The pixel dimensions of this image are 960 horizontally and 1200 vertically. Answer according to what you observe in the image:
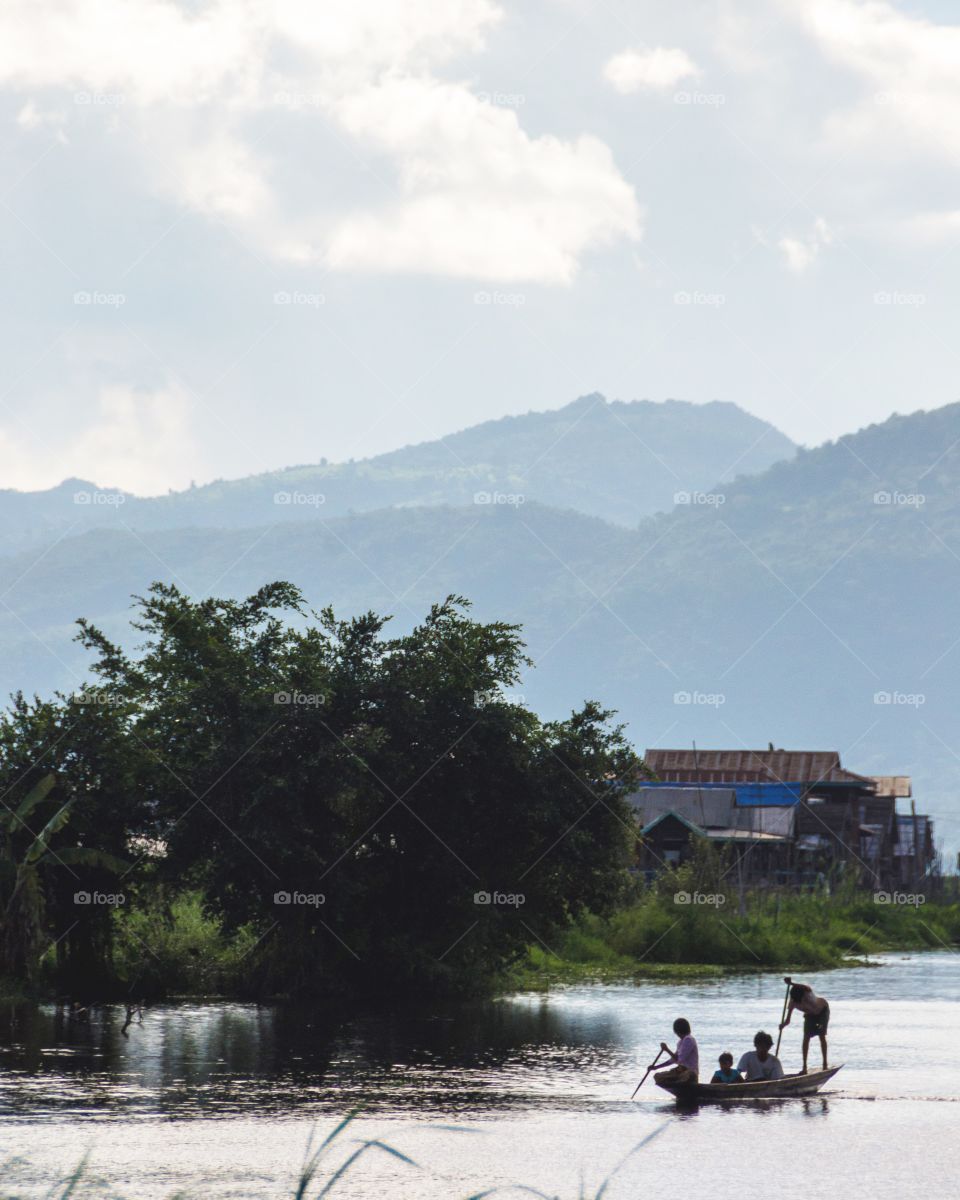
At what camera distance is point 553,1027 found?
1657 inches

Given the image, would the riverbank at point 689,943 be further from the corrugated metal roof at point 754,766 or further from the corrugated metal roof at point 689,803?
the corrugated metal roof at point 754,766

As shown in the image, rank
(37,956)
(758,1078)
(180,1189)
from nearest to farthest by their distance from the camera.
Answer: (180,1189)
(758,1078)
(37,956)

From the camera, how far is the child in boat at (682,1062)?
97.9ft

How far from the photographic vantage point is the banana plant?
43.7 metres

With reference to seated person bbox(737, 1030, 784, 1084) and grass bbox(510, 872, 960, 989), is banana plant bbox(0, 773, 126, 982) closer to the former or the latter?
grass bbox(510, 872, 960, 989)

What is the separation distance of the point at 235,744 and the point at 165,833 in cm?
345

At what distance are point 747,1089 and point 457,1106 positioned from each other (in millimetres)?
5575

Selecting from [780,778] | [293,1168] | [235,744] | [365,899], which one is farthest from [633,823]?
[780,778]

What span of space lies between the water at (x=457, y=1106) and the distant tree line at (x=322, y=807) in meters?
3.13

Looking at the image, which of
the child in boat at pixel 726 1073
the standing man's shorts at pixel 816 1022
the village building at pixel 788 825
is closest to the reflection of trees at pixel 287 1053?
the child in boat at pixel 726 1073

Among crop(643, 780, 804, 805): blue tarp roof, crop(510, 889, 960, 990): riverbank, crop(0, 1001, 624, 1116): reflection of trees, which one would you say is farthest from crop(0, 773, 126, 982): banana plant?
crop(643, 780, 804, 805): blue tarp roof

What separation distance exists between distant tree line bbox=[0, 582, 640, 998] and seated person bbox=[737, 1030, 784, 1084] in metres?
17.4

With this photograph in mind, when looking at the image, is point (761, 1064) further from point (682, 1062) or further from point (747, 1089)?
point (682, 1062)

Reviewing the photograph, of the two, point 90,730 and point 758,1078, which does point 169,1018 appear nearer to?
point 90,730
